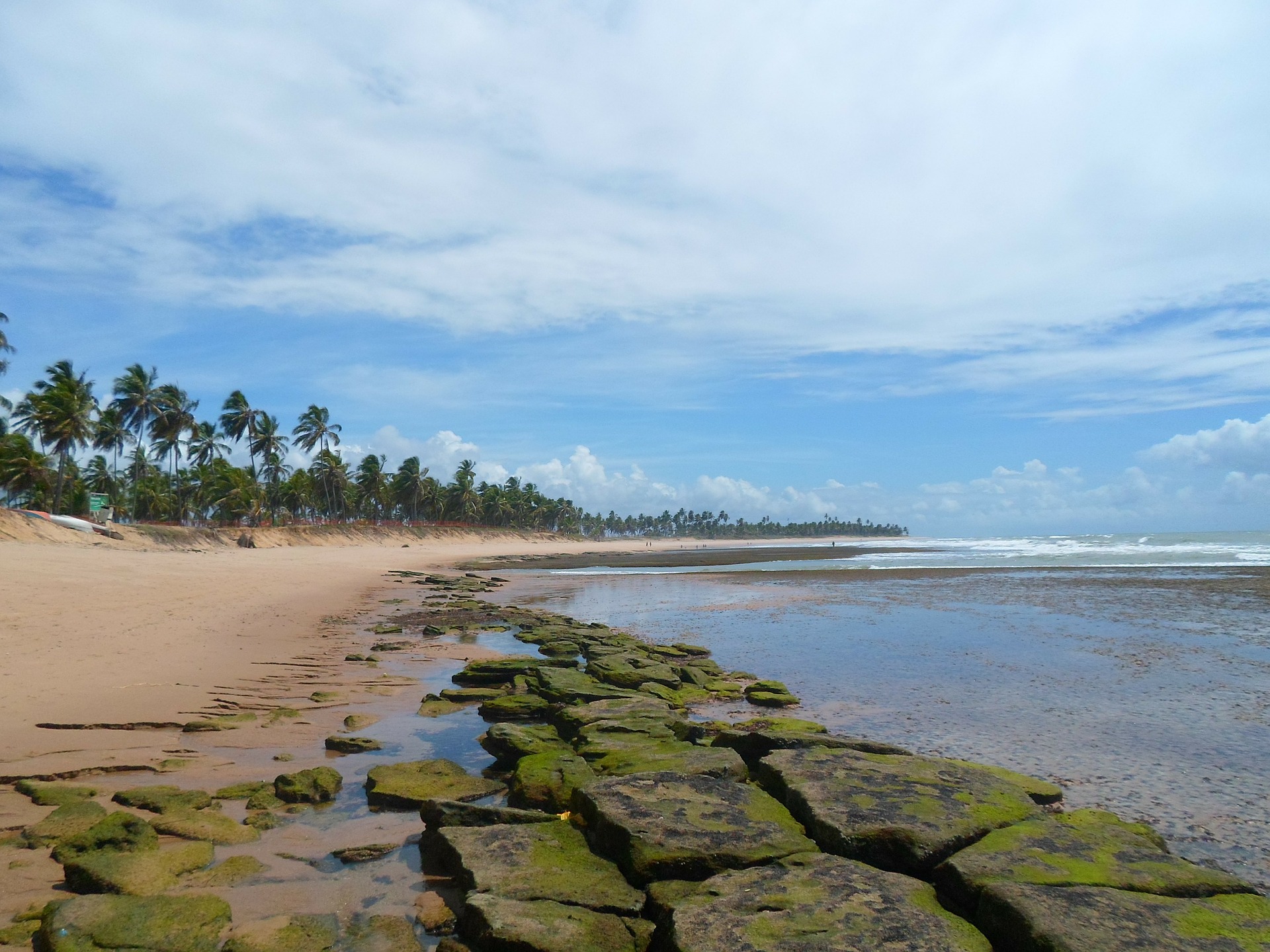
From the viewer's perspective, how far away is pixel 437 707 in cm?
1129

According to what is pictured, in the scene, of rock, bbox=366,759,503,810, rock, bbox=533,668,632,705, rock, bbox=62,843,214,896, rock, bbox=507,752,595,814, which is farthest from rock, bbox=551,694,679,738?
rock, bbox=62,843,214,896

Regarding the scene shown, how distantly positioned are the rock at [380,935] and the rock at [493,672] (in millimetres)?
8176

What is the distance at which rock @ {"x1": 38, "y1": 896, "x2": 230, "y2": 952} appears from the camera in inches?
168

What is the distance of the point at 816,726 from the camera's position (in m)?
9.66

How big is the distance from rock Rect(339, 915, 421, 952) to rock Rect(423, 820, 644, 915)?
1.58 feet

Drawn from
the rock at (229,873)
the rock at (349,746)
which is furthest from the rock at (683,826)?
the rock at (349,746)

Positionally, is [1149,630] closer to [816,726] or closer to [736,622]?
[736,622]

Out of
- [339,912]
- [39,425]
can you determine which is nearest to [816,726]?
[339,912]

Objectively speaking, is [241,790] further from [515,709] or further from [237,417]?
[237,417]

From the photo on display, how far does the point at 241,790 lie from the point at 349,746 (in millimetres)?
1760

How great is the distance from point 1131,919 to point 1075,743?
19.8 ft

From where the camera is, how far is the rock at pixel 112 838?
544 centimetres

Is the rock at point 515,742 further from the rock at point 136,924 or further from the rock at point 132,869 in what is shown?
the rock at point 136,924

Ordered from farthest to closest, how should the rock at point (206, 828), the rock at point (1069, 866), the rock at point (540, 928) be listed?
1. the rock at point (206, 828)
2. the rock at point (1069, 866)
3. the rock at point (540, 928)
